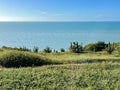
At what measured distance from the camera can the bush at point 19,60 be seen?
1767 cm

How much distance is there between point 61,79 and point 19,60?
5.55 meters

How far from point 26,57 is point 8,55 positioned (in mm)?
1084

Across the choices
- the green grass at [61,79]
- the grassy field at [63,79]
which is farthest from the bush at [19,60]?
the green grass at [61,79]

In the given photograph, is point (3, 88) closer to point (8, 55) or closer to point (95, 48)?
point (8, 55)

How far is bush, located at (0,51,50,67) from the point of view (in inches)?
696

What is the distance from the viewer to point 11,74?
13.8 meters

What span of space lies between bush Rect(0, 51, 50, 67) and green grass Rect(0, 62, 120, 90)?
2991mm

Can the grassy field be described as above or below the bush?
below

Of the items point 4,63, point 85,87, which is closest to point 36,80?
point 85,87

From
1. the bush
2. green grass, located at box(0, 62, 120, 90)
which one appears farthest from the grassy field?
the bush

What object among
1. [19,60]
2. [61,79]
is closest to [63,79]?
[61,79]

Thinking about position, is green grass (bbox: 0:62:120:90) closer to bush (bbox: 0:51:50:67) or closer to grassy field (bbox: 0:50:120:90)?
grassy field (bbox: 0:50:120:90)

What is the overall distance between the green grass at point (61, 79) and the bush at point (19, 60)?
9.81ft

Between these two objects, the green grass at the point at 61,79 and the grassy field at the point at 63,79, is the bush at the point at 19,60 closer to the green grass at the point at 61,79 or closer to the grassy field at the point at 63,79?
the grassy field at the point at 63,79
